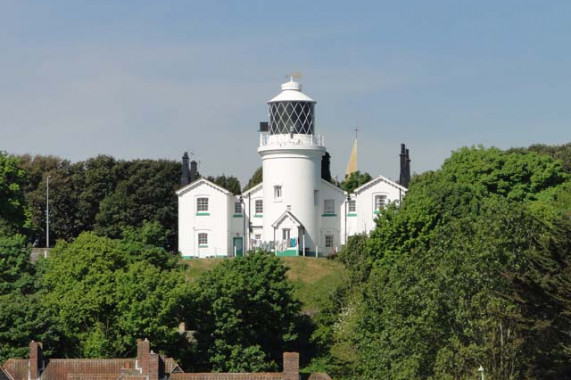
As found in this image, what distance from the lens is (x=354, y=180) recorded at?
9806 cm

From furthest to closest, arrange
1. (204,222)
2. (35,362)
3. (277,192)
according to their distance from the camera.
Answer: (204,222) < (277,192) < (35,362)

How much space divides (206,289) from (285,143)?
19.7 metres

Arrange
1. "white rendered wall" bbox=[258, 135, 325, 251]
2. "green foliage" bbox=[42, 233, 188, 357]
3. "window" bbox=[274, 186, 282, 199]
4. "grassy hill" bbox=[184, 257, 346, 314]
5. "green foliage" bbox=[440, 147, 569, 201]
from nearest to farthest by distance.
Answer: "green foliage" bbox=[42, 233, 188, 357]
"grassy hill" bbox=[184, 257, 346, 314]
"white rendered wall" bbox=[258, 135, 325, 251]
"window" bbox=[274, 186, 282, 199]
"green foliage" bbox=[440, 147, 569, 201]

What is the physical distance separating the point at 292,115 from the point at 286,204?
4.89 meters

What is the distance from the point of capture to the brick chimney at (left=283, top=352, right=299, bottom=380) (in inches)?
2131

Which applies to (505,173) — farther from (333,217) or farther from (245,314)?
(245,314)

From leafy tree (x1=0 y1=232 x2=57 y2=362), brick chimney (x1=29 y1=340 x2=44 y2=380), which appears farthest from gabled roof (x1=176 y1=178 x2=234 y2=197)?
brick chimney (x1=29 y1=340 x2=44 y2=380)

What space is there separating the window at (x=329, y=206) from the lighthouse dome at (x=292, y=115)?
13.1ft

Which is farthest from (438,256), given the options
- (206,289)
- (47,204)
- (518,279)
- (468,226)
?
(47,204)

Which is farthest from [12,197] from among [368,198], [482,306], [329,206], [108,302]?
[482,306]

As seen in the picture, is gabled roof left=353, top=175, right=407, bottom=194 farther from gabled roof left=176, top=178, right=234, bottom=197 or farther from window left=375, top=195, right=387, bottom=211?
gabled roof left=176, top=178, right=234, bottom=197

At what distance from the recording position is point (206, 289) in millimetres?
65688

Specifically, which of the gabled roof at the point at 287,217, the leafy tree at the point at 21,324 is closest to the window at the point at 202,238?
the gabled roof at the point at 287,217

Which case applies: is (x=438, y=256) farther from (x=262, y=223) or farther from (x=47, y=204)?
(x=47, y=204)
